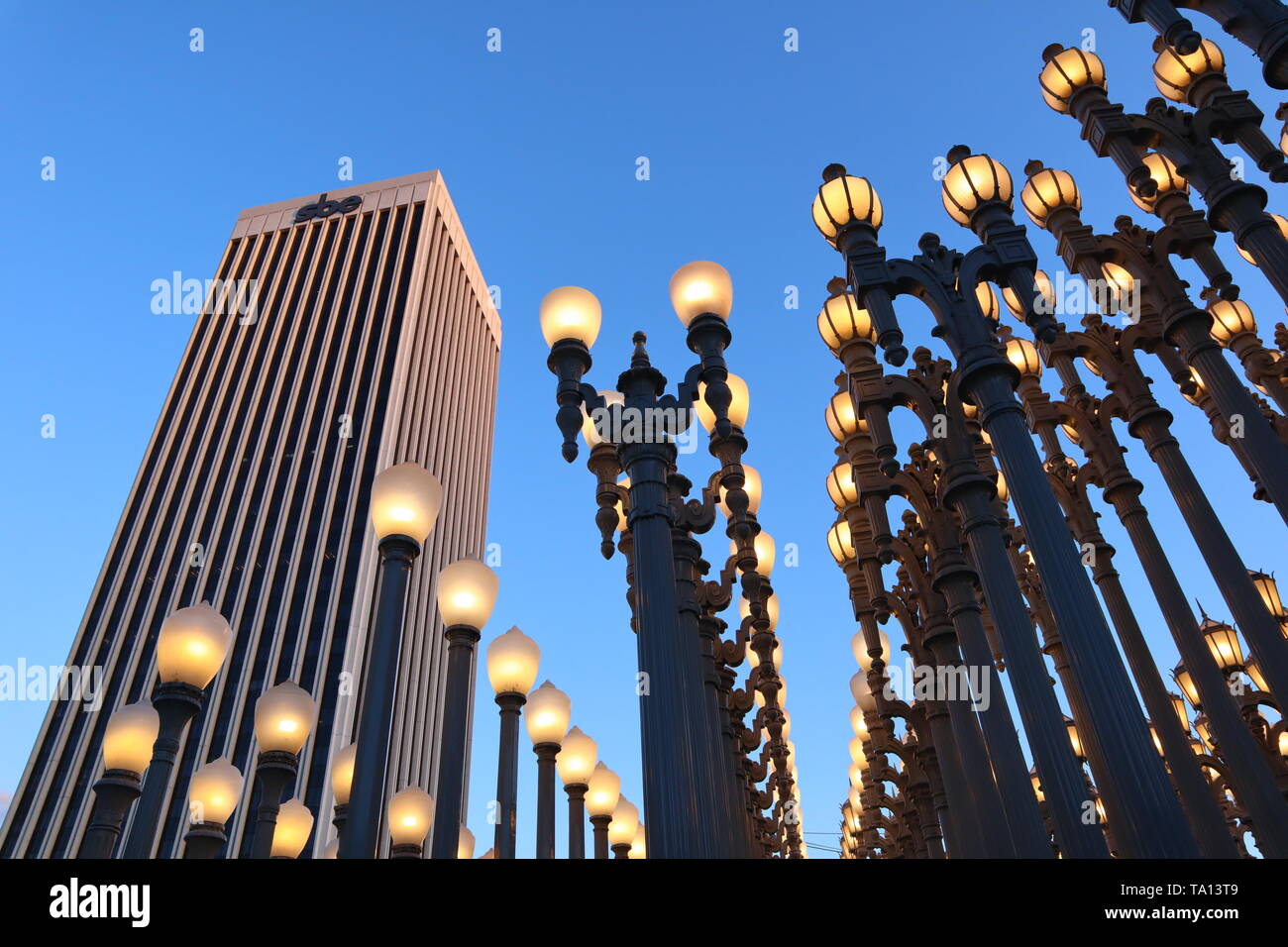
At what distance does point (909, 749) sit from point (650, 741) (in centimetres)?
933

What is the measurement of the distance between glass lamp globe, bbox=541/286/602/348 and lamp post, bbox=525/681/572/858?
177 inches

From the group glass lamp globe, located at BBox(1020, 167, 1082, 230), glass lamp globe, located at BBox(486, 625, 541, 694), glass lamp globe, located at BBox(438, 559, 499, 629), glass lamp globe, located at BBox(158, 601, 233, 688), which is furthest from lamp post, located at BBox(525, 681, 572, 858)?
glass lamp globe, located at BBox(1020, 167, 1082, 230)

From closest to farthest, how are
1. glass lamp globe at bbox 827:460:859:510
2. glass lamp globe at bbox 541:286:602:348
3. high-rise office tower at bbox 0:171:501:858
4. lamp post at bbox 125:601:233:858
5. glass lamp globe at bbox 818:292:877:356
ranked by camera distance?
1. lamp post at bbox 125:601:233:858
2. glass lamp globe at bbox 541:286:602:348
3. glass lamp globe at bbox 818:292:877:356
4. glass lamp globe at bbox 827:460:859:510
5. high-rise office tower at bbox 0:171:501:858

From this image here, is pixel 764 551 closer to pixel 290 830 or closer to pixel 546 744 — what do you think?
pixel 546 744

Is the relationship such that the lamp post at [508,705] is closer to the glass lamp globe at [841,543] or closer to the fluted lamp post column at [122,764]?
the fluted lamp post column at [122,764]

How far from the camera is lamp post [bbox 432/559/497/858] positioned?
598 cm

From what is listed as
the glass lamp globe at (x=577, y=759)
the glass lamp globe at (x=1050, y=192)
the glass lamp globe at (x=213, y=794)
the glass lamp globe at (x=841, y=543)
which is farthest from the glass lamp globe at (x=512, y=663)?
the glass lamp globe at (x=1050, y=192)

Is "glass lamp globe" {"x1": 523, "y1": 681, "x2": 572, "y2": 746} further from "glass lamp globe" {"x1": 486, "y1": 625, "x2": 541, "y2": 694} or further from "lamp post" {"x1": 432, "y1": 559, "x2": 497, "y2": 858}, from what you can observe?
"lamp post" {"x1": 432, "y1": 559, "x2": 497, "y2": 858}

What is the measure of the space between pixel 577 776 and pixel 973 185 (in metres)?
7.79

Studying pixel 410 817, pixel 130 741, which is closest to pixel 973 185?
pixel 410 817

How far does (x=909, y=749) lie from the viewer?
45.0 ft

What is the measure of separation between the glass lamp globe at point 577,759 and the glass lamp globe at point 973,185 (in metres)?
7.24
